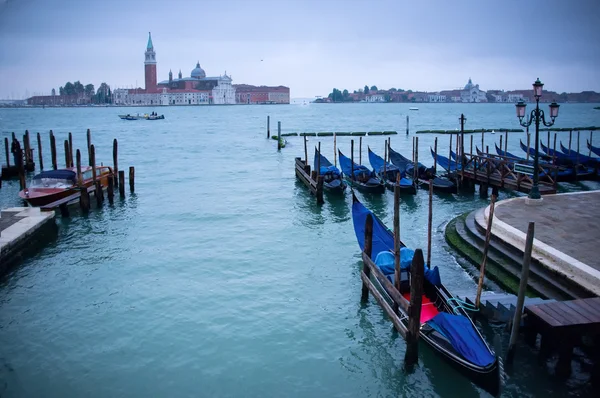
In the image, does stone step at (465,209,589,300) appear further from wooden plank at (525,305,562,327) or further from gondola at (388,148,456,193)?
gondola at (388,148,456,193)

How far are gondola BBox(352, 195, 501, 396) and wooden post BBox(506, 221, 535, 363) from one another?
294 millimetres

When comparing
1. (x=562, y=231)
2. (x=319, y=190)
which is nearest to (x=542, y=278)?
(x=562, y=231)

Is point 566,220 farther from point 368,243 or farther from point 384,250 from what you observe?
point 368,243

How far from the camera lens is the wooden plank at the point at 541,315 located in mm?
5688

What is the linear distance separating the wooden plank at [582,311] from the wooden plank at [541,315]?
1.12 ft

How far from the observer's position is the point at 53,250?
459 inches

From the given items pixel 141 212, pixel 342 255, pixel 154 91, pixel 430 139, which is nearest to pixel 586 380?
pixel 342 255

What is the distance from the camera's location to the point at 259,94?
181000 millimetres

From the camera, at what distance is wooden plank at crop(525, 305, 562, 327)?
5688 millimetres

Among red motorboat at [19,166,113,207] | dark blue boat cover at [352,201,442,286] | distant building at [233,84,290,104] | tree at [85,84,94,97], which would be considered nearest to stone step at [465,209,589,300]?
dark blue boat cover at [352,201,442,286]

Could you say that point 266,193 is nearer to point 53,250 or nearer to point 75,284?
point 53,250

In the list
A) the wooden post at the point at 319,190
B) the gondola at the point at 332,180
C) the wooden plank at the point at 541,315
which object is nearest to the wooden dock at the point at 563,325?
the wooden plank at the point at 541,315

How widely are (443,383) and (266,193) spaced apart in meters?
12.9

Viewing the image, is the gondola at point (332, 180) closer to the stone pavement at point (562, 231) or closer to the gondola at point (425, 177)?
the gondola at point (425, 177)
